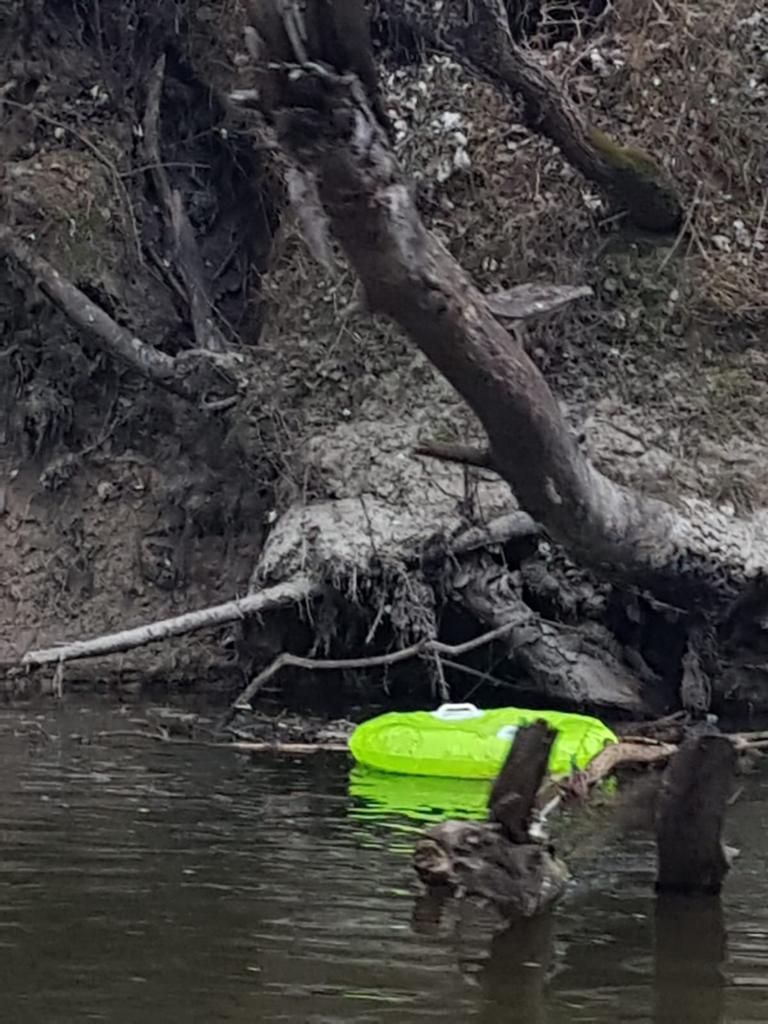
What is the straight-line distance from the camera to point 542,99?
10.8 meters

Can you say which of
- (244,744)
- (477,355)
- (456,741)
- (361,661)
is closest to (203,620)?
(361,661)

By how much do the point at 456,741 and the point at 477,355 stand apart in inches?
113

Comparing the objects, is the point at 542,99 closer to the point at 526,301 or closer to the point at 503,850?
the point at 526,301

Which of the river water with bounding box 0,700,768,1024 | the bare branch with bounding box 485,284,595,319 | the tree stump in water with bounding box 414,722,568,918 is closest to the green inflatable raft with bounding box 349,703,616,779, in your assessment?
the river water with bounding box 0,700,768,1024

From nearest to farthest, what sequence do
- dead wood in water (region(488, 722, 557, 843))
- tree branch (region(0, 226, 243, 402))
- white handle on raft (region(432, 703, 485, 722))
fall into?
1. dead wood in water (region(488, 722, 557, 843))
2. white handle on raft (region(432, 703, 485, 722))
3. tree branch (region(0, 226, 243, 402))

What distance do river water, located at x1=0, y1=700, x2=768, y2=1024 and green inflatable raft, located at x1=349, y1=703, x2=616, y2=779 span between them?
0.86m

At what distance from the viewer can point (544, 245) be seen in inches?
486

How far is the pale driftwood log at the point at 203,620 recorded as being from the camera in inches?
414

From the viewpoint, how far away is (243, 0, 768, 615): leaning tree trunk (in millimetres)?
5312

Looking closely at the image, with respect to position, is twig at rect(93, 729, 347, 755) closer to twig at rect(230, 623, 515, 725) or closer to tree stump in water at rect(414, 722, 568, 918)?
twig at rect(230, 623, 515, 725)

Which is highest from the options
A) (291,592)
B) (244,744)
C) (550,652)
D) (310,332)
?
(310,332)

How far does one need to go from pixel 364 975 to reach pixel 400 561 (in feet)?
19.1

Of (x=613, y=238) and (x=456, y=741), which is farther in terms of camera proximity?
(x=613, y=238)

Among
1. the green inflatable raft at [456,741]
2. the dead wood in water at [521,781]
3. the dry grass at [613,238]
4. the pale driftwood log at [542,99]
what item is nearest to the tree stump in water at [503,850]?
the dead wood in water at [521,781]
